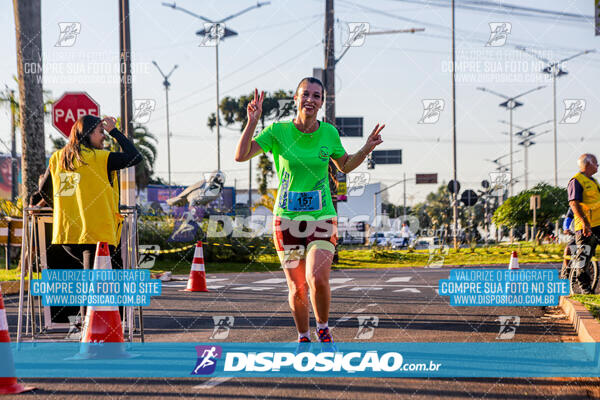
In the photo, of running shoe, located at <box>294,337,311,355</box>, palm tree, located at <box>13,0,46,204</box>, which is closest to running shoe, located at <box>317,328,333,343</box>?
running shoe, located at <box>294,337,311,355</box>

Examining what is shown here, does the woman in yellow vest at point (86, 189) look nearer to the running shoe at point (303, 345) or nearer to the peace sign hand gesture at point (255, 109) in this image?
the peace sign hand gesture at point (255, 109)

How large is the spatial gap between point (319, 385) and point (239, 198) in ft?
295

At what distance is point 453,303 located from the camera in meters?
9.21

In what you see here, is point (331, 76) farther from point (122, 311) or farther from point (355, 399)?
point (355, 399)

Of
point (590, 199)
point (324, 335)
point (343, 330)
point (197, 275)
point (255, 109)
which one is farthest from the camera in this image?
point (197, 275)

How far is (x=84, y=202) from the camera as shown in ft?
18.3

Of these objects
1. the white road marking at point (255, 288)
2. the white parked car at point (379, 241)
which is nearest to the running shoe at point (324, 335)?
the white road marking at point (255, 288)

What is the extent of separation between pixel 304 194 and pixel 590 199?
569cm

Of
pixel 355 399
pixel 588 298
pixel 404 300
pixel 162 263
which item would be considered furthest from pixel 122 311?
pixel 162 263

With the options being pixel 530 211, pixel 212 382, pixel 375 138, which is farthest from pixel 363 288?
pixel 530 211

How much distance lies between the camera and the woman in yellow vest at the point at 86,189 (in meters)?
5.60

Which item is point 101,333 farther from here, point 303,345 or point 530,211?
point 530,211

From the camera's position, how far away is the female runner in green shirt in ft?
16.1

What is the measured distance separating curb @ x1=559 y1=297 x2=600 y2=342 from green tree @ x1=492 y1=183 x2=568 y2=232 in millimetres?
18295
